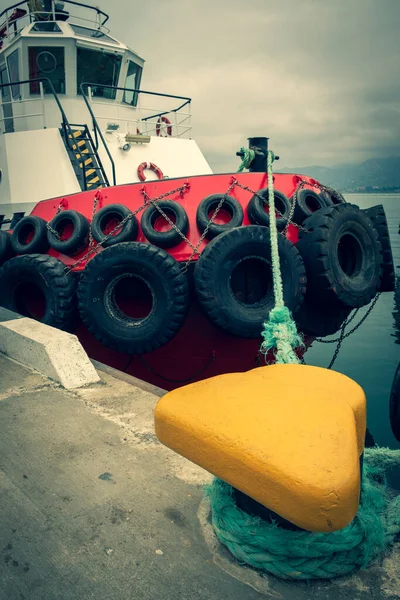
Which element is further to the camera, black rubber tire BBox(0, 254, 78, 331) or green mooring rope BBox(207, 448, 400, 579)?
black rubber tire BBox(0, 254, 78, 331)

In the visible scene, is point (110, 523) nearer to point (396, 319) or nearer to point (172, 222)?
point (172, 222)

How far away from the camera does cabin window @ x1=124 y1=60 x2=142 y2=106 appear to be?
33.5 ft

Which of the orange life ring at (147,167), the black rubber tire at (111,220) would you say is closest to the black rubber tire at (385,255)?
the black rubber tire at (111,220)

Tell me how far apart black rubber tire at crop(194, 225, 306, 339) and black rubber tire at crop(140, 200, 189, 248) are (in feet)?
1.45

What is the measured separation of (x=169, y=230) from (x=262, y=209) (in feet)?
3.29

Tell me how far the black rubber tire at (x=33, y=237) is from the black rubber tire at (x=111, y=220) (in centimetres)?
84

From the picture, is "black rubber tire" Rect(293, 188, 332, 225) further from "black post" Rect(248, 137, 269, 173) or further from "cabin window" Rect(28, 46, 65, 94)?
"cabin window" Rect(28, 46, 65, 94)

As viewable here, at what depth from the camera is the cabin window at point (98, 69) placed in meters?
9.34

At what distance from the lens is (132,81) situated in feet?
34.3

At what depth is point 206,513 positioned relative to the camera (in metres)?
1.99

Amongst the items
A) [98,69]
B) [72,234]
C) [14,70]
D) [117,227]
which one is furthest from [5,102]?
[117,227]

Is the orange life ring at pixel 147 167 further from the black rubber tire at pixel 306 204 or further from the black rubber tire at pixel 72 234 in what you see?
the black rubber tire at pixel 306 204

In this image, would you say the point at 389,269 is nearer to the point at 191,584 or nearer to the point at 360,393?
the point at 360,393

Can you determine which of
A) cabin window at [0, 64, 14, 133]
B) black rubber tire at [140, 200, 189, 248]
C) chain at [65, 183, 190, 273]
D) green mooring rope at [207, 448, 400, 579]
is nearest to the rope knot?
green mooring rope at [207, 448, 400, 579]
